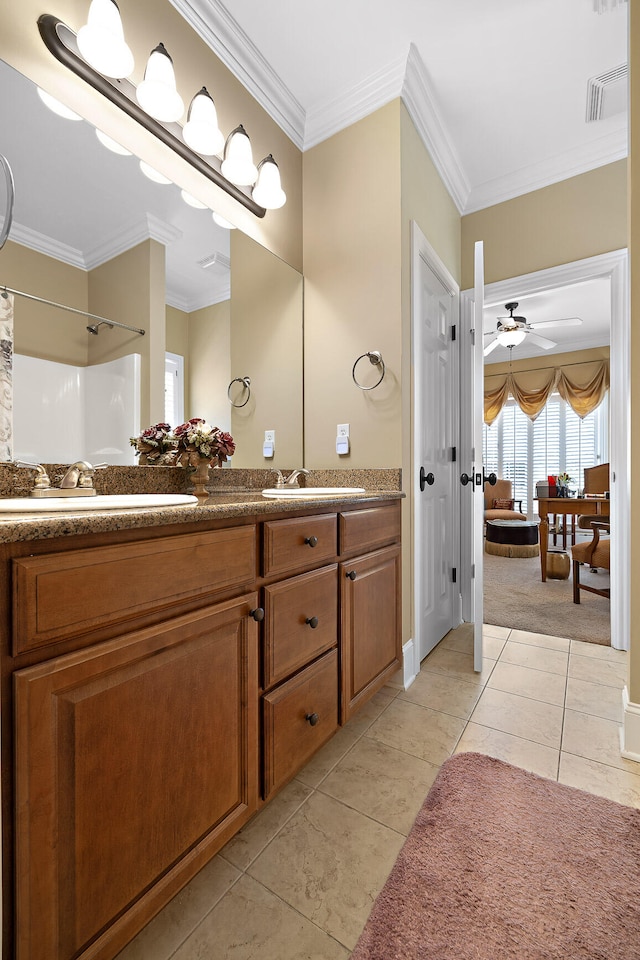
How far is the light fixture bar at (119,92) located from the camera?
123 cm

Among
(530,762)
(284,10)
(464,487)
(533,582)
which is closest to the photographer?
(530,762)

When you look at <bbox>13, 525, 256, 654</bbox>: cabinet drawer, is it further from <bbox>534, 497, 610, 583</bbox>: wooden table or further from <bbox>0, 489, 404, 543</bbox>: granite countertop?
<bbox>534, 497, 610, 583</bbox>: wooden table

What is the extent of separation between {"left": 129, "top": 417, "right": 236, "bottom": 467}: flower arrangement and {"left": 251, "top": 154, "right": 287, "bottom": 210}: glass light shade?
1029 mm

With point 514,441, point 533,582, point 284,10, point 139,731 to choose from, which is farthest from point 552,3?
point 514,441

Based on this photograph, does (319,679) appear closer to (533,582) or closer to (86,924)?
(86,924)

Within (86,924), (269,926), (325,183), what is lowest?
(269,926)

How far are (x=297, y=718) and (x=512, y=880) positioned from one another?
62 cm

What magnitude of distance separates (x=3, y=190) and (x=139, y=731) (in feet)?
4.68

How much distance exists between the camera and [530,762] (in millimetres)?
1467

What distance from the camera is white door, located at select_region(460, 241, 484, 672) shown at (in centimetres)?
213

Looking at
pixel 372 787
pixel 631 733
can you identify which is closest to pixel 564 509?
pixel 631 733

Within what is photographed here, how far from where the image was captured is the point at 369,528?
164 centimetres

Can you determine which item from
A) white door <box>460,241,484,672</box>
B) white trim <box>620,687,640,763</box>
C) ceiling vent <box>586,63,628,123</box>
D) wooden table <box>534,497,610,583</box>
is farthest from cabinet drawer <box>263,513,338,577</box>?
wooden table <box>534,497,610,583</box>

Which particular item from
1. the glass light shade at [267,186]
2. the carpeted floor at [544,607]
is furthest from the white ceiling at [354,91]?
the carpeted floor at [544,607]
